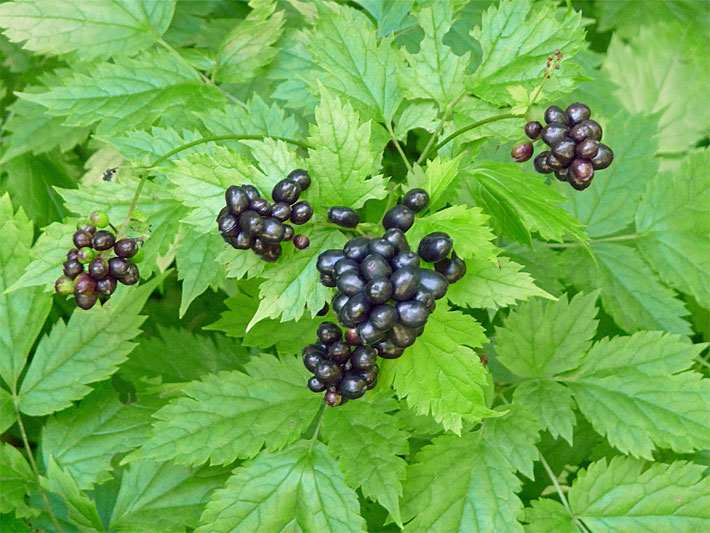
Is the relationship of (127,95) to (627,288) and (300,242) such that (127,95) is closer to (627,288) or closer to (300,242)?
(300,242)

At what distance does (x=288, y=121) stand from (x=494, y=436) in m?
1.25

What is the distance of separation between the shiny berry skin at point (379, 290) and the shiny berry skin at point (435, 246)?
0.17 m

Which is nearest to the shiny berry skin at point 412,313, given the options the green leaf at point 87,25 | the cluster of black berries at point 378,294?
the cluster of black berries at point 378,294

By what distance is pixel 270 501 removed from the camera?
1.88 meters

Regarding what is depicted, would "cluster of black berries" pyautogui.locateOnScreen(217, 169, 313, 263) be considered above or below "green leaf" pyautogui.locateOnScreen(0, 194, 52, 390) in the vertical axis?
above

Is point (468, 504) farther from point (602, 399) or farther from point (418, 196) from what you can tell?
point (418, 196)

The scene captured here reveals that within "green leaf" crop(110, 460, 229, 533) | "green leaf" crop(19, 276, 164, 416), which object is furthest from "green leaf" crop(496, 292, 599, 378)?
"green leaf" crop(19, 276, 164, 416)

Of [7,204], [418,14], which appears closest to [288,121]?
[418,14]

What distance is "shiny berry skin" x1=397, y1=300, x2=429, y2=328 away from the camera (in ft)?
4.48

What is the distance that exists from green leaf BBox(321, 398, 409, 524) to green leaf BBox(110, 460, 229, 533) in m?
0.50

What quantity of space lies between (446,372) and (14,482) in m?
1.57

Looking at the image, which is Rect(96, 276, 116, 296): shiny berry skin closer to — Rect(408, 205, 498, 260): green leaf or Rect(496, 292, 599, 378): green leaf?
Rect(408, 205, 498, 260): green leaf

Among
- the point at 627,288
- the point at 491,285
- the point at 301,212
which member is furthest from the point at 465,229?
the point at 627,288

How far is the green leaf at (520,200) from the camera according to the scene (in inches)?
64.1
